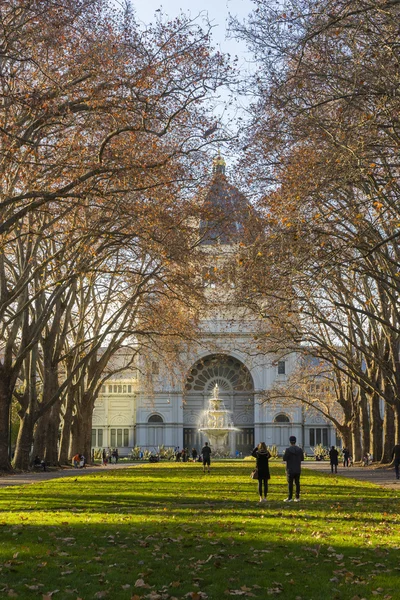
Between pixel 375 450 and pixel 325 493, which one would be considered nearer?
pixel 325 493

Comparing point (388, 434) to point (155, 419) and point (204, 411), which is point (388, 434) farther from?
point (155, 419)

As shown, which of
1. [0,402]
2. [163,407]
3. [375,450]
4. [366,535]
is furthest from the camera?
[163,407]

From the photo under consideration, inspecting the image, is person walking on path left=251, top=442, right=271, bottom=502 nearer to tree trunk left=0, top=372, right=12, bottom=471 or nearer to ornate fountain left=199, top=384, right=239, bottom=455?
tree trunk left=0, top=372, right=12, bottom=471

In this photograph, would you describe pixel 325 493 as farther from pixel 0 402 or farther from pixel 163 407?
pixel 163 407

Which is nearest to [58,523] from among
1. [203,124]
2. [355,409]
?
[203,124]

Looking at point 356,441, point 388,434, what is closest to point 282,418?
point 356,441

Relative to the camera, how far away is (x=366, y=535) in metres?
13.2

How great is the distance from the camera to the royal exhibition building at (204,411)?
9269 cm

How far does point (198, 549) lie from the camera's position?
1173 cm

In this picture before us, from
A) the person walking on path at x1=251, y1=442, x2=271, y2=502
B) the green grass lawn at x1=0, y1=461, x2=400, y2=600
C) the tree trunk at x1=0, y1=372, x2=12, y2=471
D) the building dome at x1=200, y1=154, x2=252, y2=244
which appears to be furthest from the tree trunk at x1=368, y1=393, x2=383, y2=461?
the person walking on path at x1=251, y1=442, x2=271, y2=502

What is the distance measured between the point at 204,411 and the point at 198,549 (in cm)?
7996

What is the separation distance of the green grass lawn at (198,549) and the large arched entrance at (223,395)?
7464 cm

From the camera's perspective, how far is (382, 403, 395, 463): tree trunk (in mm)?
43259

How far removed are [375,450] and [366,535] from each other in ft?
114
